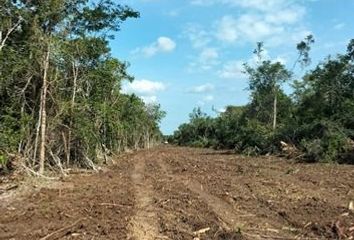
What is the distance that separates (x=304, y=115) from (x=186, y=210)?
29.7 meters

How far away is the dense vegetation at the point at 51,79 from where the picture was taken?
19.7m

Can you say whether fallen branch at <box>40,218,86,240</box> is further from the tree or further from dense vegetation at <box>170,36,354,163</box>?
the tree

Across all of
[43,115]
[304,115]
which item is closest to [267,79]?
[304,115]

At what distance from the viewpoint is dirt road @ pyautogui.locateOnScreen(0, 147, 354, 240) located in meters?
9.73

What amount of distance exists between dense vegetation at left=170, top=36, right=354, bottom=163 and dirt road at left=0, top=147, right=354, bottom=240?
33.6 feet

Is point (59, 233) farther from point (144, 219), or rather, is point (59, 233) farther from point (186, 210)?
point (186, 210)

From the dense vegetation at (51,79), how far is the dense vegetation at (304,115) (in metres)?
12.3

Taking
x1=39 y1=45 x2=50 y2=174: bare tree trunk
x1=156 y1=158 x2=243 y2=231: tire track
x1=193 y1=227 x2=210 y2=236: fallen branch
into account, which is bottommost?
x1=193 y1=227 x2=210 y2=236: fallen branch

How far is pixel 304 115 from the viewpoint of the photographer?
40.1 metres

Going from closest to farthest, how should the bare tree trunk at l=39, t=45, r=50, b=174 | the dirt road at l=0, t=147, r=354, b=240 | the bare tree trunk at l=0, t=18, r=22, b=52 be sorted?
1. the dirt road at l=0, t=147, r=354, b=240
2. the bare tree trunk at l=0, t=18, r=22, b=52
3. the bare tree trunk at l=39, t=45, r=50, b=174

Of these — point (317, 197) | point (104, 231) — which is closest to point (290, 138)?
point (317, 197)

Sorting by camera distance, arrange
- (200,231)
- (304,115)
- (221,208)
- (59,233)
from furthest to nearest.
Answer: (304,115)
(221,208)
(200,231)
(59,233)

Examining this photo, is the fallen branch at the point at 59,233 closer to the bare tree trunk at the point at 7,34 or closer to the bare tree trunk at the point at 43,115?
the bare tree trunk at the point at 7,34

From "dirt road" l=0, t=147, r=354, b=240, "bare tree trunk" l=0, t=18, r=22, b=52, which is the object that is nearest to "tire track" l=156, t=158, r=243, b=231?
"dirt road" l=0, t=147, r=354, b=240
